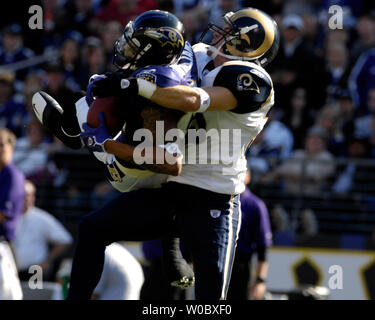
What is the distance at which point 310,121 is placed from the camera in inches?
378

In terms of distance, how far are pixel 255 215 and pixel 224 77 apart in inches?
124

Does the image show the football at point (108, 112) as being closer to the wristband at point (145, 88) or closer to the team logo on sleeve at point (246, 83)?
the wristband at point (145, 88)

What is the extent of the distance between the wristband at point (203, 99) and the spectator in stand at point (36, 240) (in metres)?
4.46

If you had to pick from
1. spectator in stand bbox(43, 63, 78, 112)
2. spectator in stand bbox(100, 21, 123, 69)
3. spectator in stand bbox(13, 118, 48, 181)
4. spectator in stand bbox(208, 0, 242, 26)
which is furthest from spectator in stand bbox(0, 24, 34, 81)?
spectator in stand bbox(208, 0, 242, 26)

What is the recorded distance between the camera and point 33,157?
9625 millimetres

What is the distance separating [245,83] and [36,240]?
488cm

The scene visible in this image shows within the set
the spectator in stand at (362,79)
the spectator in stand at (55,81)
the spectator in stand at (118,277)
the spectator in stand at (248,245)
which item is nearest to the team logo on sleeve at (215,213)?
the spectator in stand at (118,277)

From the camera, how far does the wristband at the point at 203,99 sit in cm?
421

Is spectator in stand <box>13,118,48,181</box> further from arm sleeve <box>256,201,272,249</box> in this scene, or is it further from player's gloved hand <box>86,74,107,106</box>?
player's gloved hand <box>86,74,107,106</box>

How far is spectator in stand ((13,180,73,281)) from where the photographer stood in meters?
8.56

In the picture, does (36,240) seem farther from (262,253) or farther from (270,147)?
(270,147)

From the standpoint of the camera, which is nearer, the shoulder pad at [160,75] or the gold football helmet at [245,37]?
the shoulder pad at [160,75]

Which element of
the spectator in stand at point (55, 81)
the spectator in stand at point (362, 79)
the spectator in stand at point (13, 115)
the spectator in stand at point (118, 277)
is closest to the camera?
the spectator in stand at point (118, 277)
